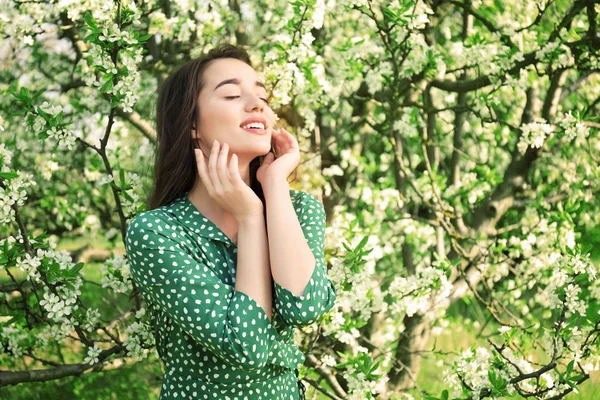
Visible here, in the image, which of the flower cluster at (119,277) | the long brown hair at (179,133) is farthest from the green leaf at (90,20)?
the flower cluster at (119,277)

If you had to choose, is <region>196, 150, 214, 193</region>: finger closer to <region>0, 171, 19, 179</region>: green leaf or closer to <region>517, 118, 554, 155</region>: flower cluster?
<region>0, 171, 19, 179</region>: green leaf

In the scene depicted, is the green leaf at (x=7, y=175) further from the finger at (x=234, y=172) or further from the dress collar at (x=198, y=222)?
the finger at (x=234, y=172)

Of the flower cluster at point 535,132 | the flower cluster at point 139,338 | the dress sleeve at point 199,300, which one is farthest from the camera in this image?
the flower cluster at point 535,132

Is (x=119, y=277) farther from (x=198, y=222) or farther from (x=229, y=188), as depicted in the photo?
(x=229, y=188)

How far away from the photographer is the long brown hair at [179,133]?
2.12 m

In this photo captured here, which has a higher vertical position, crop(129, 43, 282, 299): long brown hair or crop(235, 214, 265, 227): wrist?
crop(129, 43, 282, 299): long brown hair

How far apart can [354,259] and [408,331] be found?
1.86 metres

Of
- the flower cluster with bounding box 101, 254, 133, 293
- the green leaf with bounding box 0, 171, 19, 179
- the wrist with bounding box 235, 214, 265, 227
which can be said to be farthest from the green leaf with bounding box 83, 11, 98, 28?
the wrist with bounding box 235, 214, 265, 227

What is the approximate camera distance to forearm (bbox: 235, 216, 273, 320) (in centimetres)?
180

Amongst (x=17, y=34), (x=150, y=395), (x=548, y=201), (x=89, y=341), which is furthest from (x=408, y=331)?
(x=17, y=34)

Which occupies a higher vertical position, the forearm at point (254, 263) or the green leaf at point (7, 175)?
the forearm at point (254, 263)

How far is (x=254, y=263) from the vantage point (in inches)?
72.1

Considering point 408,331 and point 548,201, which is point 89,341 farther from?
point 548,201

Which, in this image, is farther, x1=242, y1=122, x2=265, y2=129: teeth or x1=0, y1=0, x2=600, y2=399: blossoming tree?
x1=0, y1=0, x2=600, y2=399: blossoming tree
